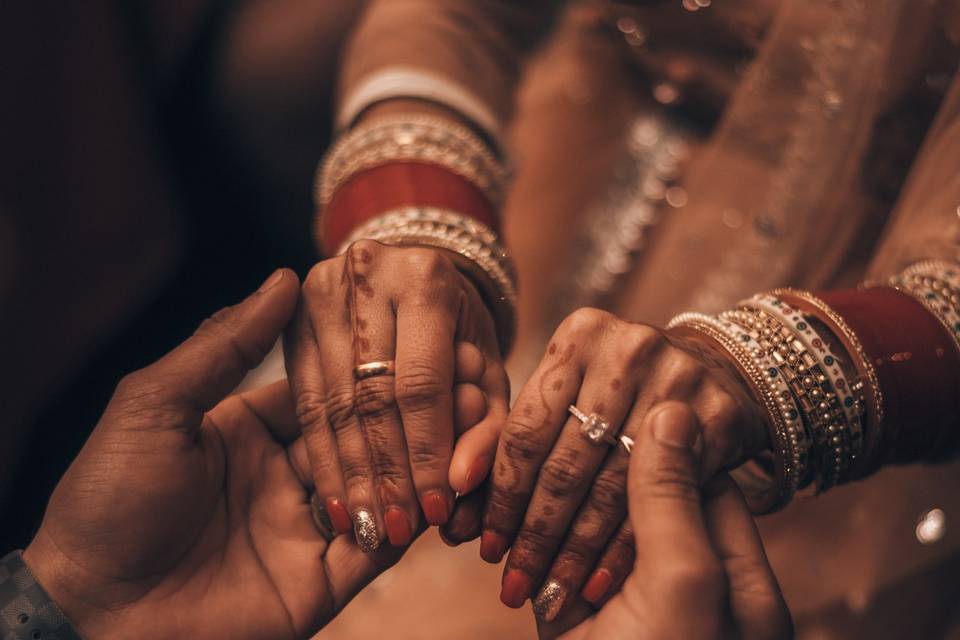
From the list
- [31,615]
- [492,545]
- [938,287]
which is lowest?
[31,615]

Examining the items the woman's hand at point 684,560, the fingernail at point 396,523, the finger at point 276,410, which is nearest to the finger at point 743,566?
the woman's hand at point 684,560

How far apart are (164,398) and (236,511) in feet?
0.36

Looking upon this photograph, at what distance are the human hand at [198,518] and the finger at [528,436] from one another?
9 centimetres

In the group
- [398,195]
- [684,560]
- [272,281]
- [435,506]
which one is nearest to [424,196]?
[398,195]

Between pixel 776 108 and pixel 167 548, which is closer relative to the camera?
pixel 167 548

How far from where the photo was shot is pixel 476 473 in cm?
54

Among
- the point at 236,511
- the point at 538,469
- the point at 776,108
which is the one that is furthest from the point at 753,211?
the point at 236,511

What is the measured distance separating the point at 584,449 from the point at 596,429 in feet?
0.05

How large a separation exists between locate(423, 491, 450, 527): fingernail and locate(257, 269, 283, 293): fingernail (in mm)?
192

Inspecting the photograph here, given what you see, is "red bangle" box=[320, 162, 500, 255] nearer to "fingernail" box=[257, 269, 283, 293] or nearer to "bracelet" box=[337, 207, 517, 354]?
"bracelet" box=[337, 207, 517, 354]

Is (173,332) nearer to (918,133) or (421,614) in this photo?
(421,614)

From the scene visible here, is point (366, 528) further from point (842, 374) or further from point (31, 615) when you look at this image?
point (842, 374)

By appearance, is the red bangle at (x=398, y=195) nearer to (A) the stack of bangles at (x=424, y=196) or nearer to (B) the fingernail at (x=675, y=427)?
(A) the stack of bangles at (x=424, y=196)

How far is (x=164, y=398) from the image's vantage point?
53 cm
